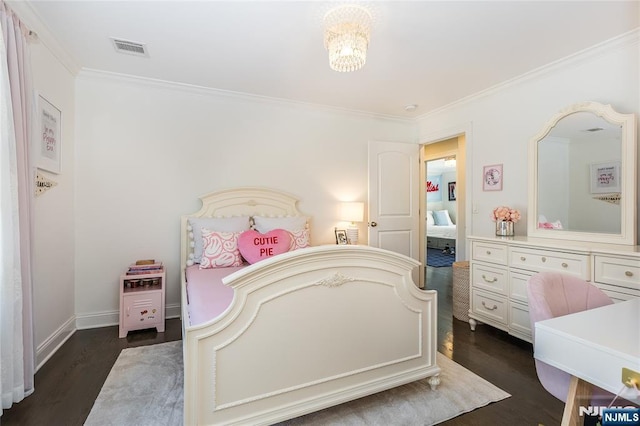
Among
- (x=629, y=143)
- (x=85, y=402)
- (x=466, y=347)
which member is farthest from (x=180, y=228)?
(x=629, y=143)

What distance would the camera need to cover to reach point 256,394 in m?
1.46

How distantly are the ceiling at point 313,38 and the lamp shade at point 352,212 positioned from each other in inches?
53.7

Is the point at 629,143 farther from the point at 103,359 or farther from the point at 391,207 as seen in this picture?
the point at 103,359

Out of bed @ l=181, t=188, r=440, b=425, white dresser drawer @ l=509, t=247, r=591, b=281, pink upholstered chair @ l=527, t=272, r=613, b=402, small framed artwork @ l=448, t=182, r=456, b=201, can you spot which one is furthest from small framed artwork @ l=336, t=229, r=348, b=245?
small framed artwork @ l=448, t=182, r=456, b=201

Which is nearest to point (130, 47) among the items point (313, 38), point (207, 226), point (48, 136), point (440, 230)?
point (48, 136)

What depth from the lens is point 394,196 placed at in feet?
13.3

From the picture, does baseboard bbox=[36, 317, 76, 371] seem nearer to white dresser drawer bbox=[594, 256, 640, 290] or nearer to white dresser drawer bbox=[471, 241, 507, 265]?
white dresser drawer bbox=[471, 241, 507, 265]

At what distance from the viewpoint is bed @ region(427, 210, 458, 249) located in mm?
7539

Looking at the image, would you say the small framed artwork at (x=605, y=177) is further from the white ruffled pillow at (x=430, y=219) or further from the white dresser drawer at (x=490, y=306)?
the white ruffled pillow at (x=430, y=219)

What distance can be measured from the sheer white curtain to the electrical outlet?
261 cm

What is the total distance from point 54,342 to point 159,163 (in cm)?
177

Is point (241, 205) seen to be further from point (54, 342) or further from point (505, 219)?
point (505, 219)

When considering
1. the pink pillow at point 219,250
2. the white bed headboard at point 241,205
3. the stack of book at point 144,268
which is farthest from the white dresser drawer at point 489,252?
the stack of book at point 144,268

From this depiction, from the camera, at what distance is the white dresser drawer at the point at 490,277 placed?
269 centimetres
